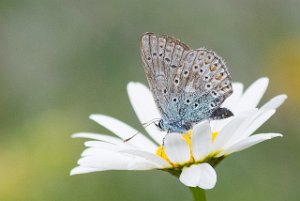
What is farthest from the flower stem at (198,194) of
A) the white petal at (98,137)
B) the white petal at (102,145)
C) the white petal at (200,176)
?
the white petal at (98,137)

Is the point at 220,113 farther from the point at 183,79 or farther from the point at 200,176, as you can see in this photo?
the point at 200,176

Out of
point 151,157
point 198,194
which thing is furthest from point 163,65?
point 198,194

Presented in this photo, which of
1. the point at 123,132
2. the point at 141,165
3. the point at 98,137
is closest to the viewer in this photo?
the point at 141,165

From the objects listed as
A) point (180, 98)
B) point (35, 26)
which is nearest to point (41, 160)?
point (180, 98)

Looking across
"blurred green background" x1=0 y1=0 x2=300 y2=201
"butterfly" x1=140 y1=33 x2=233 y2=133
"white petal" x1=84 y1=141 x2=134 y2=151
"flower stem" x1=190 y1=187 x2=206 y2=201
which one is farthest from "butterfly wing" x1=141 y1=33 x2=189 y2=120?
"blurred green background" x1=0 y1=0 x2=300 y2=201

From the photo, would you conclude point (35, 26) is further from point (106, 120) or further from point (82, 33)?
point (106, 120)
